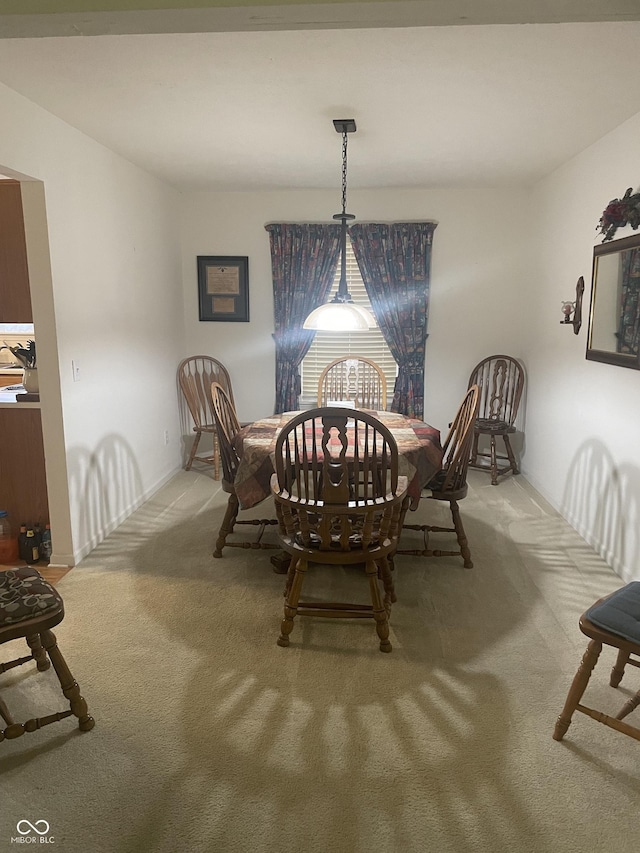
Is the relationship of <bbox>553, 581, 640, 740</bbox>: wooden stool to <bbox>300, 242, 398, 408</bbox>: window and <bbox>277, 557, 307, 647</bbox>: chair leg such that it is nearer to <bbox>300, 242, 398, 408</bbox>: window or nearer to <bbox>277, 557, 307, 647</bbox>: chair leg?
<bbox>277, 557, 307, 647</bbox>: chair leg

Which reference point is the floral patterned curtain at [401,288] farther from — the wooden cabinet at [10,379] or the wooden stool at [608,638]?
the wooden stool at [608,638]

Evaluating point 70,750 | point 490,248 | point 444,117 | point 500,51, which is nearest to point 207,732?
point 70,750

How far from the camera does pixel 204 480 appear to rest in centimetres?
486

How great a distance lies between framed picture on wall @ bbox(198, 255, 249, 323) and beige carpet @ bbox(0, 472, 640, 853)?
8.74 feet

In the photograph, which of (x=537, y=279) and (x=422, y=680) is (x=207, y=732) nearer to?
(x=422, y=680)

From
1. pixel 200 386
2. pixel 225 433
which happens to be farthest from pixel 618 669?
pixel 200 386

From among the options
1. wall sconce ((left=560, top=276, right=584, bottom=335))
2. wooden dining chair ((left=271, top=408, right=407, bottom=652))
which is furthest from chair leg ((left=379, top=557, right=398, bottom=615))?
wall sconce ((left=560, top=276, right=584, bottom=335))

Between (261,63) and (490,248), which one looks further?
(490,248)

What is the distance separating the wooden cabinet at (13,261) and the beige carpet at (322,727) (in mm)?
1476

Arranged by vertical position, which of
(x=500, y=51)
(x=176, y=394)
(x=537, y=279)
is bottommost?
(x=176, y=394)

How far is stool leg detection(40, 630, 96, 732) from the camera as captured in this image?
191 centimetres

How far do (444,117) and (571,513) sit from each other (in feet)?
8.25

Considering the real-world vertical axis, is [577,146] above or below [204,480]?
above

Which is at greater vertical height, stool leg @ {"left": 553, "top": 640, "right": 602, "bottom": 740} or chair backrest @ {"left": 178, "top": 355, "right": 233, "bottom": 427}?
chair backrest @ {"left": 178, "top": 355, "right": 233, "bottom": 427}
